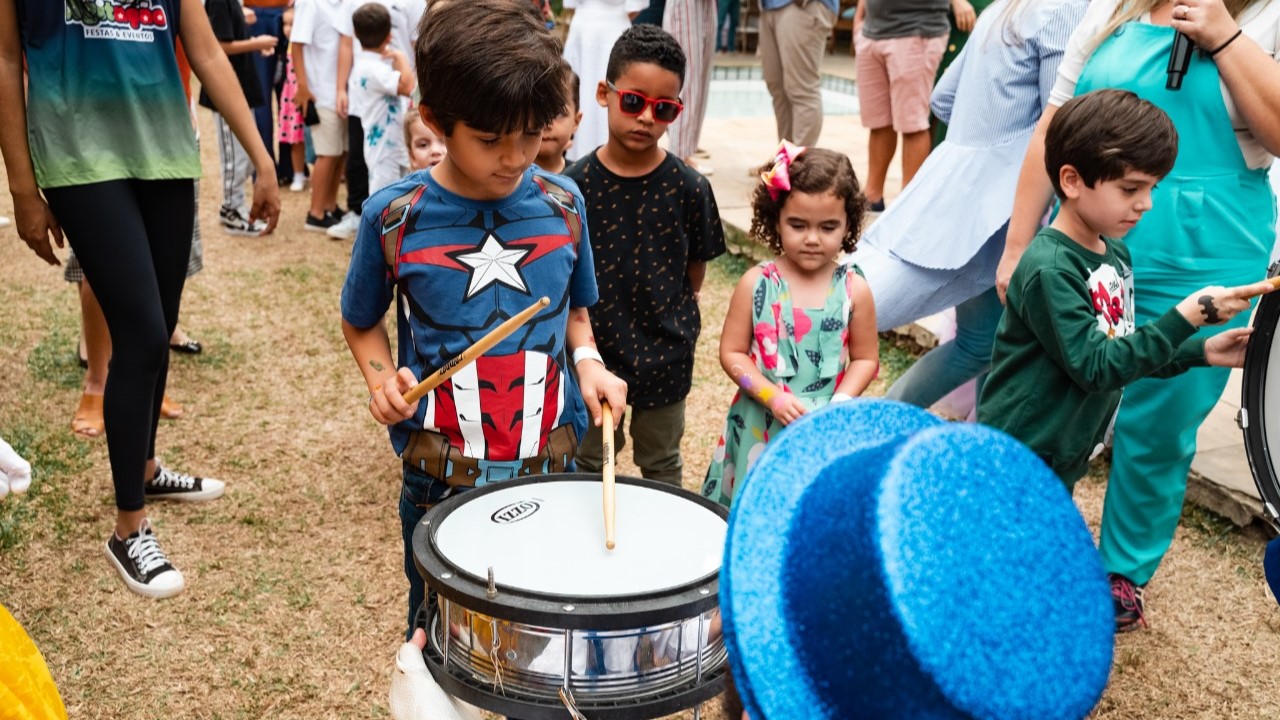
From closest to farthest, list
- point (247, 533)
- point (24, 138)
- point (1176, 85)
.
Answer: point (1176, 85) → point (24, 138) → point (247, 533)

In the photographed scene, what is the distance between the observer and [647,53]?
270 centimetres

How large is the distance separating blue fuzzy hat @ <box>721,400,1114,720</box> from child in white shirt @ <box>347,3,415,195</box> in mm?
5021

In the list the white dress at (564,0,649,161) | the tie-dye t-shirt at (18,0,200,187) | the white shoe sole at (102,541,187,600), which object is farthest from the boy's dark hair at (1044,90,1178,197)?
the white dress at (564,0,649,161)

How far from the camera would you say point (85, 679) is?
258 cm

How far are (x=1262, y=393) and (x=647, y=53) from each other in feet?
5.02

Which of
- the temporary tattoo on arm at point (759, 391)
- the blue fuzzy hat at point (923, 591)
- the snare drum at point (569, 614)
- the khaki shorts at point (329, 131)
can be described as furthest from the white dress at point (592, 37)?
the blue fuzzy hat at point (923, 591)

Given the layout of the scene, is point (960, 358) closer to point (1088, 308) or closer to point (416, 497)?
point (1088, 308)

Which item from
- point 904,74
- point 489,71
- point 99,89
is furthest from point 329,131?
point 489,71

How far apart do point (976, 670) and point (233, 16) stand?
5774 mm

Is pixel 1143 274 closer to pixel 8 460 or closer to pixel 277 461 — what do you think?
pixel 8 460

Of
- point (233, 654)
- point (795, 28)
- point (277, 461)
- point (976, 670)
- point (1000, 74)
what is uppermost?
point (976, 670)

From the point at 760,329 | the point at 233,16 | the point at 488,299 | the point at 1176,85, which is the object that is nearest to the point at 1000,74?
the point at 1176,85

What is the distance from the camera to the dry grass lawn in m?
2.62

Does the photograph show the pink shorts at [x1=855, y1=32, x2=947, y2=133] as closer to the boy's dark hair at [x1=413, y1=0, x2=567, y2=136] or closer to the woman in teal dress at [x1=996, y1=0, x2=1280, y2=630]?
the woman in teal dress at [x1=996, y1=0, x2=1280, y2=630]
